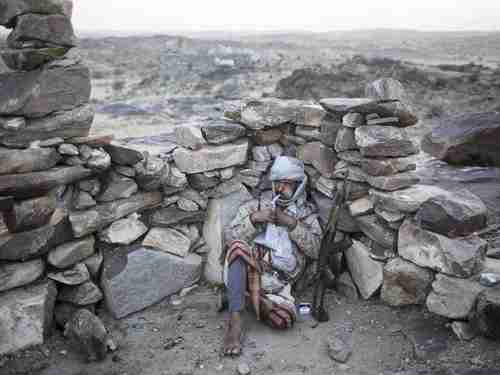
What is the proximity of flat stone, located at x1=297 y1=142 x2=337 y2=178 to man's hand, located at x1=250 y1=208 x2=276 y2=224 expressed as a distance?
1.88 feet

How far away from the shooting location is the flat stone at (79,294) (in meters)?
3.58

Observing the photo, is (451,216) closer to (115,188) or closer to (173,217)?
(173,217)

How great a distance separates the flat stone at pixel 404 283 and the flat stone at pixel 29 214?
2.48 metres

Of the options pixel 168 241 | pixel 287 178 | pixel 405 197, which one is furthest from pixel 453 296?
pixel 168 241

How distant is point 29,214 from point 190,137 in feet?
4.52

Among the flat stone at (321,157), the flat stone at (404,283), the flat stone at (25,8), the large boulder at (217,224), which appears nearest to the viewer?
the flat stone at (25,8)

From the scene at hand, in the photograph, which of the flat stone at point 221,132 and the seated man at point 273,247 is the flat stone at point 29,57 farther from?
the seated man at point 273,247

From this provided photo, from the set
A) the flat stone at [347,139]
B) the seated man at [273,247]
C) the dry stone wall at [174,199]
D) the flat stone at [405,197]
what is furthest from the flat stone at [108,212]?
the flat stone at [405,197]

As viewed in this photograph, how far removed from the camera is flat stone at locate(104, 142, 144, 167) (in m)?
3.55

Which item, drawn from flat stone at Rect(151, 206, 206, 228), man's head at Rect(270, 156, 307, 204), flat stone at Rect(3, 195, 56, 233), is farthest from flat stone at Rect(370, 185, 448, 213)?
flat stone at Rect(3, 195, 56, 233)

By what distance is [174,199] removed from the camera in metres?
4.04

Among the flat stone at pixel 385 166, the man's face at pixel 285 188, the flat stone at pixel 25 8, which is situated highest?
the flat stone at pixel 25 8

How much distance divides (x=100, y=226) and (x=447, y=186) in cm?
293

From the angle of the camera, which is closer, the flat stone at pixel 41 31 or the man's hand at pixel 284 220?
the flat stone at pixel 41 31
